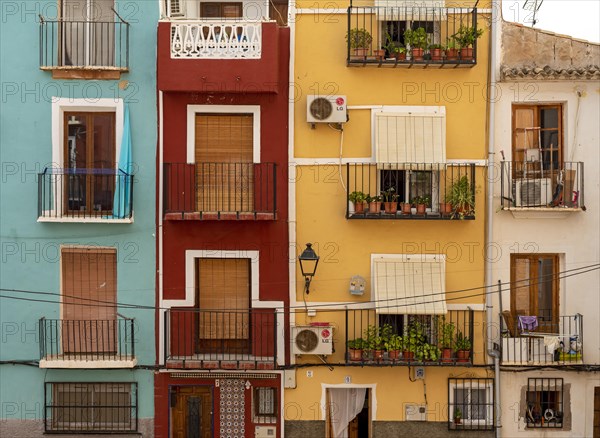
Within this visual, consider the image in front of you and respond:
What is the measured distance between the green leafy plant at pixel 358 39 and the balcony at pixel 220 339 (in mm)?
5150

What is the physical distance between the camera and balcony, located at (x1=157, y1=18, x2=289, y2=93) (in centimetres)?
1250

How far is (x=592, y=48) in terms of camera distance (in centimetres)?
1277

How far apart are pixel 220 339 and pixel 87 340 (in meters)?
2.50

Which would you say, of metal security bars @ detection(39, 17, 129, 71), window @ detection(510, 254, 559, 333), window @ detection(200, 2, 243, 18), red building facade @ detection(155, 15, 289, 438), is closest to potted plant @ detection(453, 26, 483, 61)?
red building facade @ detection(155, 15, 289, 438)

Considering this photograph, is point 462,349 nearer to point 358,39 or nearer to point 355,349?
point 355,349

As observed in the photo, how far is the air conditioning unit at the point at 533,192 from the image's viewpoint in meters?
12.6

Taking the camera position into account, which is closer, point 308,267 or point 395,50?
point 395,50

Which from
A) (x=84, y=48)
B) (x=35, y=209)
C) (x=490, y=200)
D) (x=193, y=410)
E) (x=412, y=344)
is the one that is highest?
(x=84, y=48)

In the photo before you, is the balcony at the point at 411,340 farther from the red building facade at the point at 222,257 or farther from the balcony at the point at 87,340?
the balcony at the point at 87,340

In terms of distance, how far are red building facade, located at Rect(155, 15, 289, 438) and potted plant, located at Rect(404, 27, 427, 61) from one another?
2.26m

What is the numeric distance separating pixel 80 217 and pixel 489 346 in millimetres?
7904

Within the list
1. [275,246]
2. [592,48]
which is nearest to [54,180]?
[275,246]

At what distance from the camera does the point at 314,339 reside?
12562 mm

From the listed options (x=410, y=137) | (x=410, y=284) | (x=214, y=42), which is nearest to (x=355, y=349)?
(x=410, y=284)
